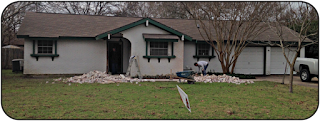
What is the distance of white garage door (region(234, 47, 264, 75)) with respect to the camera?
18.5 m

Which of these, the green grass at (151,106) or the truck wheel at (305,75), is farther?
the truck wheel at (305,75)

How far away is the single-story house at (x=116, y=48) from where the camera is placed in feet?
50.5

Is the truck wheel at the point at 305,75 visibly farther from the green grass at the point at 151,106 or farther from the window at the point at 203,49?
the window at the point at 203,49

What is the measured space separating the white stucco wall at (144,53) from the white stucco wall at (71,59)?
8.29 ft

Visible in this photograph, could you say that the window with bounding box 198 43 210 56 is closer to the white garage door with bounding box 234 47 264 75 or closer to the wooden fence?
the white garage door with bounding box 234 47 264 75

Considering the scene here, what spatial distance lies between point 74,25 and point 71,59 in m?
2.66

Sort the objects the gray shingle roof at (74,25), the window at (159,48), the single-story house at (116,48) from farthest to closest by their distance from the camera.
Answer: the gray shingle roof at (74,25), the window at (159,48), the single-story house at (116,48)

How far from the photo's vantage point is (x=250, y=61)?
61.2 ft

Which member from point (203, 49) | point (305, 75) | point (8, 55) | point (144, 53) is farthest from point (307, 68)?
point (8, 55)

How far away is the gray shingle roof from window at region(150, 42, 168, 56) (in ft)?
9.58

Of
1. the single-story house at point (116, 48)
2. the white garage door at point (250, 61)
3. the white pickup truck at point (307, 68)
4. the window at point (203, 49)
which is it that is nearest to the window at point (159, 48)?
the single-story house at point (116, 48)

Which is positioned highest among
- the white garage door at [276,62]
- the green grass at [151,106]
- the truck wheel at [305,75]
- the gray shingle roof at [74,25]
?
the gray shingle roof at [74,25]

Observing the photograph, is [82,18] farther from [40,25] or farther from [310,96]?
[310,96]

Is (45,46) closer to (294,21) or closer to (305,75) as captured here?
(294,21)
